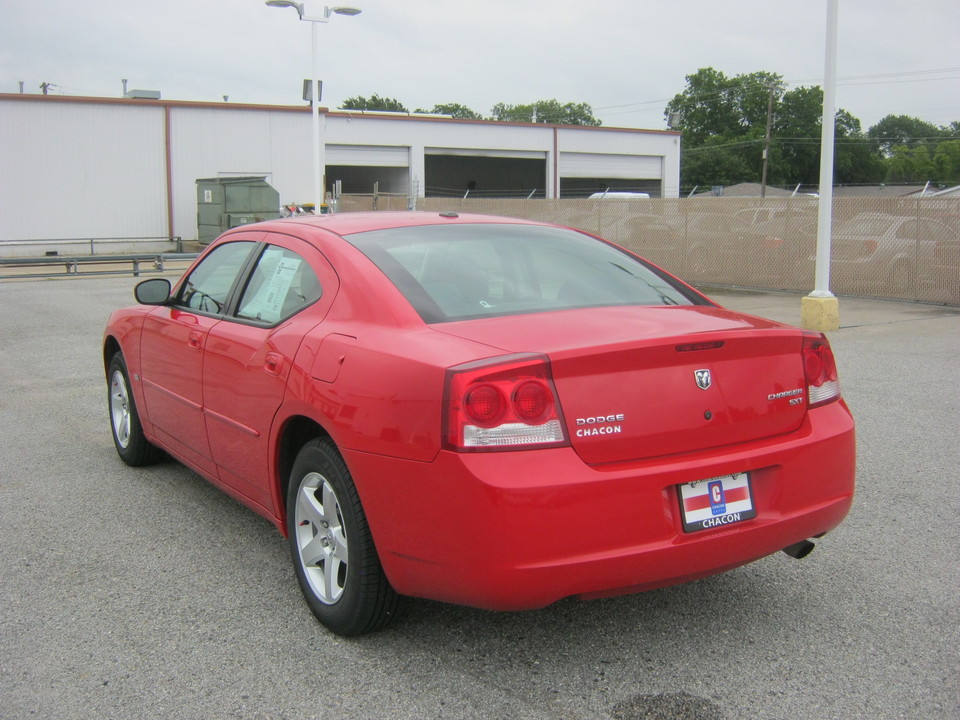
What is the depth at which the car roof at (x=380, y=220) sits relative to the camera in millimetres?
4145

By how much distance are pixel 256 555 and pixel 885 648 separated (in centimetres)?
265

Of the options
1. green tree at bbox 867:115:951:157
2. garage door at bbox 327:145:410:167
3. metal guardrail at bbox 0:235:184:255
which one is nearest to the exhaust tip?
metal guardrail at bbox 0:235:184:255

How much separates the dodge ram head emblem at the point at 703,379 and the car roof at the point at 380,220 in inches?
62.9

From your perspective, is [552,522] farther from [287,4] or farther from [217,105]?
[217,105]

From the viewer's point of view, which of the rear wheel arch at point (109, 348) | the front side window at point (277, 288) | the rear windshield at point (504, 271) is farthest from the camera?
the rear wheel arch at point (109, 348)

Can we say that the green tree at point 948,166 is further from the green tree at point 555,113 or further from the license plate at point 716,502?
the license plate at point 716,502

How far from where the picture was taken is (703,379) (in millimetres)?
3137

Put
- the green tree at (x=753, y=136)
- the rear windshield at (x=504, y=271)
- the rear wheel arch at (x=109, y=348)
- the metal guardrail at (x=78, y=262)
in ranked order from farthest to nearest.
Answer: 1. the green tree at (x=753, y=136)
2. the metal guardrail at (x=78, y=262)
3. the rear wheel arch at (x=109, y=348)
4. the rear windshield at (x=504, y=271)

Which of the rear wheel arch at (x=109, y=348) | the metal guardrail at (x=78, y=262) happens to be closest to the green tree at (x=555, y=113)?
the metal guardrail at (x=78, y=262)

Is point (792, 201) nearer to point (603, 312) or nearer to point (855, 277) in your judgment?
point (855, 277)

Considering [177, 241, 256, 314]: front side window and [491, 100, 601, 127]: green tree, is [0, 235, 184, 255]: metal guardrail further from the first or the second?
[491, 100, 601, 127]: green tree

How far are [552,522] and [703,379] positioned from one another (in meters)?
0.72

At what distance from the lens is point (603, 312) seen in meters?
3.52

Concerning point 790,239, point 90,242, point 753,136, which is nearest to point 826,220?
point 790,239
